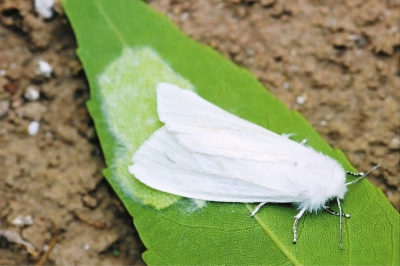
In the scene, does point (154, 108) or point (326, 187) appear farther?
point (154, 108)

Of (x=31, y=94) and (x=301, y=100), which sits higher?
(x=301, y=100)

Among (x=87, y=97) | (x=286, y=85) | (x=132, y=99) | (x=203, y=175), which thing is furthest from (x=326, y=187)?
(x=87, y=97)

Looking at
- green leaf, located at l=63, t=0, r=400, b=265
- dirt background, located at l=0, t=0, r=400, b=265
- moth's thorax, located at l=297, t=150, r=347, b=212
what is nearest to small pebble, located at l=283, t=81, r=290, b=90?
dirt background, located at l=0, t=0, r=400, b=265

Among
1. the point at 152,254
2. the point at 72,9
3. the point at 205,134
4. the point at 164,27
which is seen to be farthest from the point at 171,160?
the point at 72,9

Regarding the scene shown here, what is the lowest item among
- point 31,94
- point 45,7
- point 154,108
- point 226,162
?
point 31,94

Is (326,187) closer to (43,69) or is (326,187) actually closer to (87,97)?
(87,97)

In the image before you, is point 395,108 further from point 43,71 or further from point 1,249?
point 1,249

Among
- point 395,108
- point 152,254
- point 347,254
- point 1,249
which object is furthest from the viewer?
point 395,108
